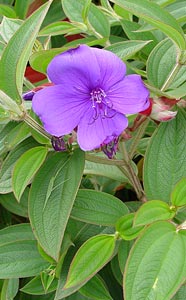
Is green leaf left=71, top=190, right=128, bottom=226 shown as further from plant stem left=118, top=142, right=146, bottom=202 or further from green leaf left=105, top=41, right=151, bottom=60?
green leaf left=105, top=41, right=151, bottom=60

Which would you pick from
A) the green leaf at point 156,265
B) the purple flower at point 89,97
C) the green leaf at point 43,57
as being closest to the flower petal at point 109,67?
the purple flower at point 89,97

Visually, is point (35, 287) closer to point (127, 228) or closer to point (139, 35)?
point (127, 228)

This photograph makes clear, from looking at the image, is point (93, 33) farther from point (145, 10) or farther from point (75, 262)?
point (75, 262)

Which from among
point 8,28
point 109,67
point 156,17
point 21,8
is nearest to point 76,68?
point 109,67

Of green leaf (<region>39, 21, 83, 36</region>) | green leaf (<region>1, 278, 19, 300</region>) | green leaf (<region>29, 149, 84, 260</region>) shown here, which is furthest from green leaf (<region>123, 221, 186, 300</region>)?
green leaf (<region>39, 21, 83, 36</region>)

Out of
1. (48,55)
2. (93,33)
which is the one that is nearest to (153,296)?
(48,55)

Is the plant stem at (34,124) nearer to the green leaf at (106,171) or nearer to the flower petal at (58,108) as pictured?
the flower petal at (58,108)
